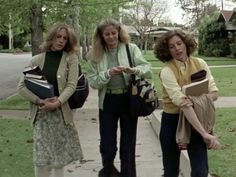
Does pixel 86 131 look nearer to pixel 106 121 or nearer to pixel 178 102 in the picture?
pixel 106 121

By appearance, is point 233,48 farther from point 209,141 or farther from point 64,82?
point 209,141

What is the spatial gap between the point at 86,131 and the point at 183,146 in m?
5.49

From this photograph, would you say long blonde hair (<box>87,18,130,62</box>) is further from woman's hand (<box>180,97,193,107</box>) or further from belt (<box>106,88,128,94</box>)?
woman's hand (<box>180,97,193,107</box>)

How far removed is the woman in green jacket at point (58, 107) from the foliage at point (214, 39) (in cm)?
4203

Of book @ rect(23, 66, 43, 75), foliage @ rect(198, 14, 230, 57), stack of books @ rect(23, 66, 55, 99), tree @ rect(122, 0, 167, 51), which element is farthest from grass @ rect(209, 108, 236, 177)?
tree @ rect(122, 0, 167, 51)

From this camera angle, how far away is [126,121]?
5348mm

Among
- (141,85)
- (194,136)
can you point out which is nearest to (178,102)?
(194,136)

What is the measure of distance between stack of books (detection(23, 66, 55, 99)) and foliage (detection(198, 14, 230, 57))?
42.2 meters

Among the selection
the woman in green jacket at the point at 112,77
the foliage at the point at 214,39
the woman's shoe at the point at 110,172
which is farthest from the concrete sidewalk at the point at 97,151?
the foliage at the point at 214,39

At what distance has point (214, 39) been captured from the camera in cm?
4731

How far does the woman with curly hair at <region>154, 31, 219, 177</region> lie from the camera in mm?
4363

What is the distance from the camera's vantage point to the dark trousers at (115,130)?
17.3 ft

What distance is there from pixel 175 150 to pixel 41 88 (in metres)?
1.41

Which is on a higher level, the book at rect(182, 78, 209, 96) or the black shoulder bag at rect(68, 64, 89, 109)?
the book at rect(182, 78, 209, 96)
